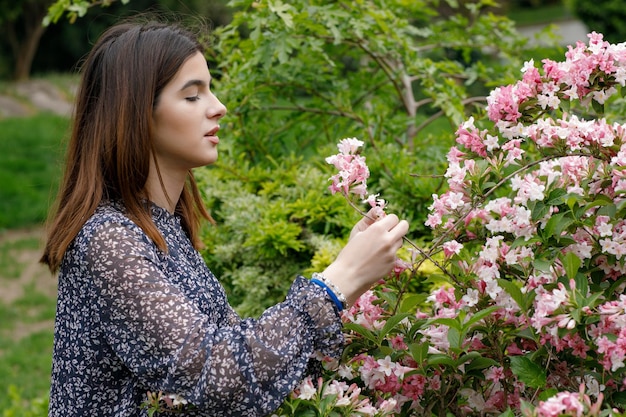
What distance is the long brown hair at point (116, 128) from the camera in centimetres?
181

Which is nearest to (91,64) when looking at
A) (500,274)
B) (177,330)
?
(177,330)

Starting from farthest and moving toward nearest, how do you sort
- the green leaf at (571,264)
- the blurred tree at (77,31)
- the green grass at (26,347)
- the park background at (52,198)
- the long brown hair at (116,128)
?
the blurred tree at (77,31) → the green grass at (26,347) → the park background at (52,198) → the long brown hair at (116,128) → the green leaf at (571,264)

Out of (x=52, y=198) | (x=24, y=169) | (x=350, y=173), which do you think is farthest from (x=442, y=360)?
(x=24, y=169)

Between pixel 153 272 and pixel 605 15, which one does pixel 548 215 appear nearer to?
pixel 153 272

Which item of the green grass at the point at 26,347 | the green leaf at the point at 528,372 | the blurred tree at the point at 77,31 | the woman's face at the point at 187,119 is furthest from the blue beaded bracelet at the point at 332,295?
the blurred tree at the point at 77,31

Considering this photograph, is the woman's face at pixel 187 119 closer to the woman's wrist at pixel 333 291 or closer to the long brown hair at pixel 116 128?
the long brown hair at pixel 116 128

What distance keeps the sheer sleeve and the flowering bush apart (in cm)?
9

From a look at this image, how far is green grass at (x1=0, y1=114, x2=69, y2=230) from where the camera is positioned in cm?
859

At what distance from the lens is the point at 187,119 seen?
1831mm

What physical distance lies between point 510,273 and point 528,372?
260 millimetres

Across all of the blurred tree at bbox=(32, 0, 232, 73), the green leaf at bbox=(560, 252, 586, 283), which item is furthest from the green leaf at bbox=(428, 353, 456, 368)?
the blurred tree at bbox=(32, 0, 232, 73)

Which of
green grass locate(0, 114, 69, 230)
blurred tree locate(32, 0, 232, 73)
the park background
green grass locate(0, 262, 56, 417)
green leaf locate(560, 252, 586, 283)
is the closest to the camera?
green leaf locate(560, 252, 586, 283)

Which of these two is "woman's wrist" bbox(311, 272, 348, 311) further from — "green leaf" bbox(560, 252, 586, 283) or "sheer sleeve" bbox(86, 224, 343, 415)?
"green leaf" bbox(560, 252, 586, 283)

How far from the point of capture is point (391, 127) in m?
3.76
